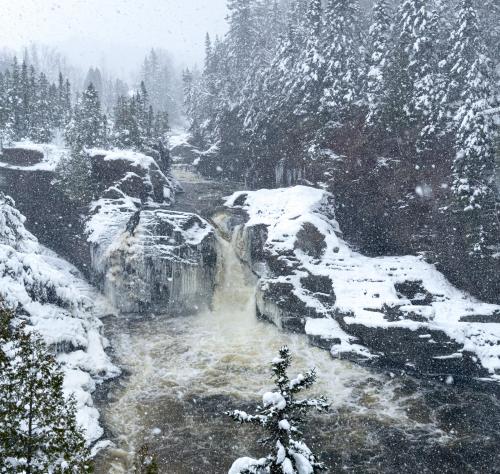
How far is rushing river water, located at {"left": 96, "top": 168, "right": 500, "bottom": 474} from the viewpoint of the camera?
15.6 m

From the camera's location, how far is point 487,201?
84.8 ft

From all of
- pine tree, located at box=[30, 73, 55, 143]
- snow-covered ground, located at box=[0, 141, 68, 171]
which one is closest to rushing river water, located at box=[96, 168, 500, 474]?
snow-covered ground, located at box=[0, 141, 68, 171]

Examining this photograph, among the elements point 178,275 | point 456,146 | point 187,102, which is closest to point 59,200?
point 178,275

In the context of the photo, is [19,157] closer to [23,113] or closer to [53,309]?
[23,113]

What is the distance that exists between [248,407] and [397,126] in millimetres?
21693

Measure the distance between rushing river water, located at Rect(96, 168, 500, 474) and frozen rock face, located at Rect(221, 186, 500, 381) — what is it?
112 cm

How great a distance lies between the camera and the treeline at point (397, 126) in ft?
86.3

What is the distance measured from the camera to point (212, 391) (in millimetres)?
19719

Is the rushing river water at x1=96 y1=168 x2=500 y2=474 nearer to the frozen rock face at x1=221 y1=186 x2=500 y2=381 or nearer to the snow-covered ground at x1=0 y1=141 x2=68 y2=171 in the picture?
A: the frozen rock face at x1=221 y1=186 x2=500 y2=381

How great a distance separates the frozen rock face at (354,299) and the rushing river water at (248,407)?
112 cm

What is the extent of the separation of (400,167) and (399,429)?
18891mm

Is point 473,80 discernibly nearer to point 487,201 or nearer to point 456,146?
point 456,146

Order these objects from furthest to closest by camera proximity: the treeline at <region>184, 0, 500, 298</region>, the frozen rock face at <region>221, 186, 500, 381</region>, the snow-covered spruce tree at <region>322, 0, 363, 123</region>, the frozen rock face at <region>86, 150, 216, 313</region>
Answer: the snow-covered spruce tree at <region>322, 0, 363, 123</region>
the frozen rock face at <region>86, 150, 216, 313</region>
the treeline at <region>184, 0, 500, 298</region>
the frozen rock face at <region>221, 186, 500, 381</region>

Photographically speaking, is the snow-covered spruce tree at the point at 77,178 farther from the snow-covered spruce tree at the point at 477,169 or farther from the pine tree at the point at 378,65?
the snow-covered spruce tree at the point at 477,169
